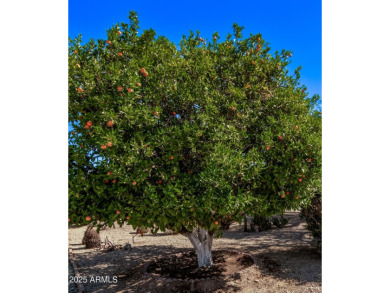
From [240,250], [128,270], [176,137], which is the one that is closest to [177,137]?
[176,137]

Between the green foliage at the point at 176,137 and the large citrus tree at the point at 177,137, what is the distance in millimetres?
21

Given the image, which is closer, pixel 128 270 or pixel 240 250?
pixel 128 270

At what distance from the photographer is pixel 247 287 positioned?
611 cm

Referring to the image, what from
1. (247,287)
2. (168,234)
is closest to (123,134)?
(247,287)

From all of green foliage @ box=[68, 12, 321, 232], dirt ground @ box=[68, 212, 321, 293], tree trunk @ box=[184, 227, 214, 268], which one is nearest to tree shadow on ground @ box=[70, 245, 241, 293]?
dirt ground @ box=[68, 212, 321, 293]

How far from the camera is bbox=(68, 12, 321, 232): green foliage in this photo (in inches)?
170

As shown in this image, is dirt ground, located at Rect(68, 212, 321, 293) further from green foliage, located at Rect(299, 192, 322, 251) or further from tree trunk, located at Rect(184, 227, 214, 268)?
tree trunk, located at Rect(184, 227, 214, 268)

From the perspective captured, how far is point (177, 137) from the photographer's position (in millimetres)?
4613

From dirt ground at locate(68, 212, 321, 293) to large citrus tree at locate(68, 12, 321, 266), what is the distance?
2217 mm

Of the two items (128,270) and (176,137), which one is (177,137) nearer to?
(176,137)

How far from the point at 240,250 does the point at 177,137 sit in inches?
260

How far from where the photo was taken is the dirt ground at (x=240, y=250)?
629 centimetres
